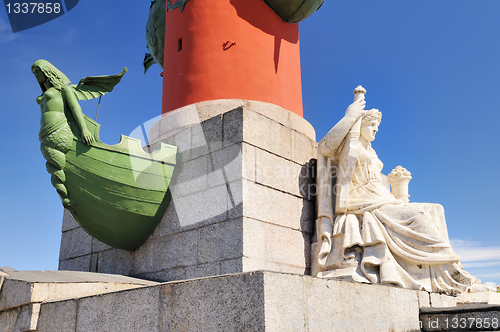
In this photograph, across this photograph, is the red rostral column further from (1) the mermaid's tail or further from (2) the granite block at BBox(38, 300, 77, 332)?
(2) the granite block at BBox(38, 300, 77, 332)

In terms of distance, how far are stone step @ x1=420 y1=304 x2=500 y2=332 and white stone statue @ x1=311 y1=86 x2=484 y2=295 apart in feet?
2.38

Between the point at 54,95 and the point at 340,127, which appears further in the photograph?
the point at 340,127

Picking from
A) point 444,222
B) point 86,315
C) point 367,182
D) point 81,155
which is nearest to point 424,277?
point 444,222

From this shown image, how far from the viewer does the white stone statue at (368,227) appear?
5688 mm

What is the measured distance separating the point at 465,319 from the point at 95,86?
17.3ft

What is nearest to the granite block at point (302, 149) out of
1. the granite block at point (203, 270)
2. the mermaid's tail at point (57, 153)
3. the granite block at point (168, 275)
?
the granite block at point (203, 270)

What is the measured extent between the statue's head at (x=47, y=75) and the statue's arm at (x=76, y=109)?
0.12 metres

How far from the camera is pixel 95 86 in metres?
6.20

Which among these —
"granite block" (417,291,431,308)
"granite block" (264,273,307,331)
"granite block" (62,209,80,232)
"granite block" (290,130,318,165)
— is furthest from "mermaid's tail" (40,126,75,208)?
"granite block" (417,291,431,308)

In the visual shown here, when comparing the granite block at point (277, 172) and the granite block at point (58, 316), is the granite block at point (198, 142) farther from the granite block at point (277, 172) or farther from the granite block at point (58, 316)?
the granite block at point (58, 316)

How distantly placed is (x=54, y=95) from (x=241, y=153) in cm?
252

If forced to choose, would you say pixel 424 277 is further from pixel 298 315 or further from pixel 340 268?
pixel 298 315

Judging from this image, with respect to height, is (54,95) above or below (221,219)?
above

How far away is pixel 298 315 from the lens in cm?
346
